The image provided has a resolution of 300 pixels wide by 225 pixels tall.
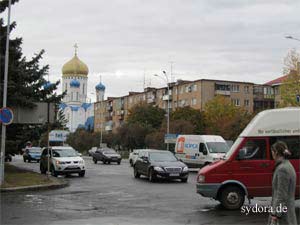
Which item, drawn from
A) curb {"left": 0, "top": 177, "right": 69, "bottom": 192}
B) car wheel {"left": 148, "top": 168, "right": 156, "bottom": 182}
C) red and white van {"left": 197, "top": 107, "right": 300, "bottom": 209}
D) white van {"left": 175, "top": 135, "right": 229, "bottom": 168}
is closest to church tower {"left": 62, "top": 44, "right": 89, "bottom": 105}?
white van {"left": 175, "top": 135, "right": 229, "bottom": 168}

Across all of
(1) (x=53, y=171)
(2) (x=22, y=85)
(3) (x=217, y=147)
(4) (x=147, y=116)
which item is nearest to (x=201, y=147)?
(3) (x=217, y=147)

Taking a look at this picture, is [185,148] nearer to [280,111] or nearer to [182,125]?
[280,111]

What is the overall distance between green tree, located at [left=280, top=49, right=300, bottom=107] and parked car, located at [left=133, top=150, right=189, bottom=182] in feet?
115

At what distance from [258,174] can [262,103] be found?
10172 centimetres

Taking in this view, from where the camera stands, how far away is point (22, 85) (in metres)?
27.3

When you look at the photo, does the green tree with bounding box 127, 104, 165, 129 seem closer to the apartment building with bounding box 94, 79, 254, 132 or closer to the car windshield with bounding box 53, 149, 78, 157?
the apartment building with bounding box 94, 79, 254, 132

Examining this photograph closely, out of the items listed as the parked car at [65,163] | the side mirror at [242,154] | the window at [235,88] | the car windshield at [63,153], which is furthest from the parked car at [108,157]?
the window at [235,88]

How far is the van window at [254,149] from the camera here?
14672 millimetres

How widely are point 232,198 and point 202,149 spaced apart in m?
18.4

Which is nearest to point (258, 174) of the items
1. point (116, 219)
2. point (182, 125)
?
point (116, 219)

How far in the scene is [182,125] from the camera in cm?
7656

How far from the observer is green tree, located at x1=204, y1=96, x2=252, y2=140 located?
254ft

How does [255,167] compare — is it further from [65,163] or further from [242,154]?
[65,163]

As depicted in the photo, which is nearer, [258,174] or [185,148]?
[258,174]
